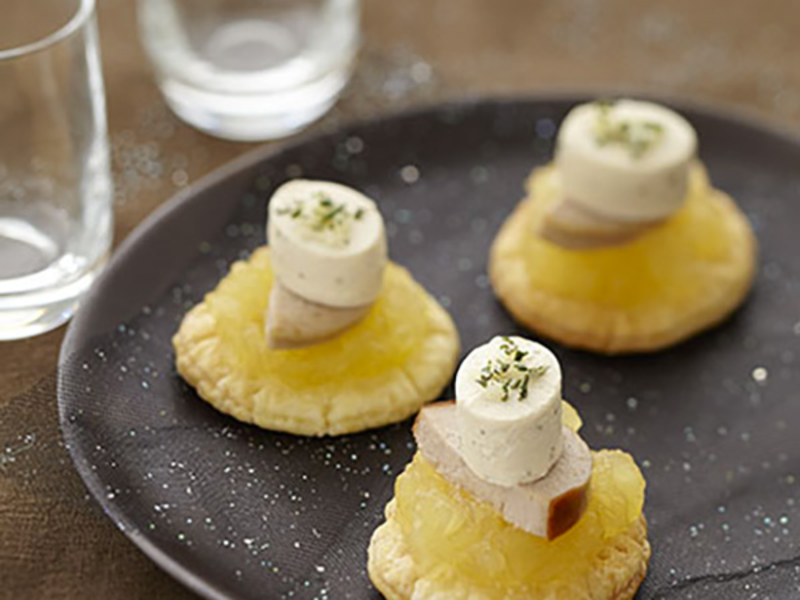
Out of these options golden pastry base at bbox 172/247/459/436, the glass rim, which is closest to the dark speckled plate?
golden pastry base at bbox 172/247/459/436

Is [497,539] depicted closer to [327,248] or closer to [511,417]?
[511,417]

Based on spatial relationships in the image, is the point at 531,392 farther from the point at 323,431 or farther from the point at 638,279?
the point at 638,279

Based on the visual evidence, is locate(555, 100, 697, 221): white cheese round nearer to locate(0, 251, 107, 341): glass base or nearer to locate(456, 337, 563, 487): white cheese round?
locate(456, 337, 563, 487): white cheese round

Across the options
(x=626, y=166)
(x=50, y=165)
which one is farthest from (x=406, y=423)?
(x=50, y=165)

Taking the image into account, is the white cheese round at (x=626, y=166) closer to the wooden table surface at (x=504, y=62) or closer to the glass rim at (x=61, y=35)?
the wooden table surface at (x=504, y=62)

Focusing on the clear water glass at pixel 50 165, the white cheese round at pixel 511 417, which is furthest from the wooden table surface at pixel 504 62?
the white cheese round at pixel 511 417
